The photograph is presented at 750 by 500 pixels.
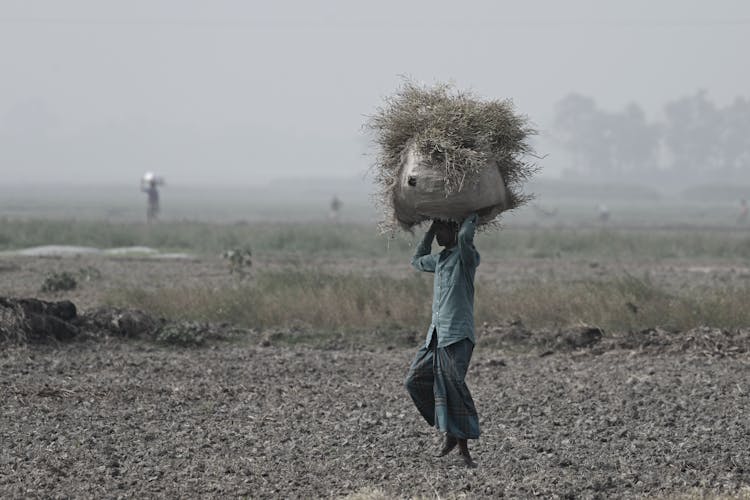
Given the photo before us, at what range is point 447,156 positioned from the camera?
739 centimetres

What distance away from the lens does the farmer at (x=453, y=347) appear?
754 centimetres

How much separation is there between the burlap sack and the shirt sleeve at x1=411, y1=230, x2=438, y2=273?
0.68 feet

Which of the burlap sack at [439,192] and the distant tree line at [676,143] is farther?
the distant tree line at [676,143]

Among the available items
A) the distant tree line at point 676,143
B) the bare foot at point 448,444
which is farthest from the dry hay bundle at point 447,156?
the distant tree line at point 676,143

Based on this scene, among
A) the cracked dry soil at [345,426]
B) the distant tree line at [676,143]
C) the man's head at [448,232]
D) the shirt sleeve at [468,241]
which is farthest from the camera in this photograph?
the distant tree line at [676,143]

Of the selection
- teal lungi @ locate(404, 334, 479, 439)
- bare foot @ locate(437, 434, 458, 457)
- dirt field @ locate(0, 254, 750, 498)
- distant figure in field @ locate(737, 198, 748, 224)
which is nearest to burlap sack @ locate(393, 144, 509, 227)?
teal lungi @ locate(404, 334, 479, 439)

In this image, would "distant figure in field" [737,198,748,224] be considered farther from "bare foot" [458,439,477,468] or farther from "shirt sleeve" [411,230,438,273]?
"bare foot" [458,439,477,468]

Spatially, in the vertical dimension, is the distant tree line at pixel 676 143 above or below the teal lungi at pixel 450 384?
above

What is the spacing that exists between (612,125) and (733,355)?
18812 centimetres

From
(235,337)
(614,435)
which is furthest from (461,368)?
(235,337)

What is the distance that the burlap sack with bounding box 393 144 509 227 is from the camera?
7547 millimetres

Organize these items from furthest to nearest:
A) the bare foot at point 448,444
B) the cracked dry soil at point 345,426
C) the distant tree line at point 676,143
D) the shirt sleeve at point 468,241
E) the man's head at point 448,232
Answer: the distant tree line at point 676,143 → the man's head at point 448,232 → the bare foot at point 448,444 → the shirt sleeve at point 468,241 → the cracked dry soil at point 345,426

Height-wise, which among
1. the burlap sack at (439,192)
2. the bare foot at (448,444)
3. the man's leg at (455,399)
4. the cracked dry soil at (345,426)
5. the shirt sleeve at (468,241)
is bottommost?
the cracked dry soil at (345,426)

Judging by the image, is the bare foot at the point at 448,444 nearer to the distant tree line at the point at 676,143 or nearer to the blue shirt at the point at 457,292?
the blue shirt at the point at 457,292
